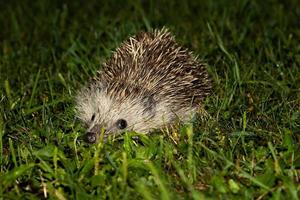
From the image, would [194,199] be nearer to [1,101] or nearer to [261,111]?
[261,111]

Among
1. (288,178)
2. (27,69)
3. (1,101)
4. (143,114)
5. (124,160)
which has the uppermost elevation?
Result: (27,69)

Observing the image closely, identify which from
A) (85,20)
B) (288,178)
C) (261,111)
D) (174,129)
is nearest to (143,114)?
(174,129)

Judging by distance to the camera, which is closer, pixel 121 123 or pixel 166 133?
pixel 166 133

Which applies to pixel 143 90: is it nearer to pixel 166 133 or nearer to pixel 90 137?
pixel 166 133

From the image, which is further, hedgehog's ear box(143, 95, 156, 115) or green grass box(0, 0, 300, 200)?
hedgehog's ear box(143, 95, 156, 115)

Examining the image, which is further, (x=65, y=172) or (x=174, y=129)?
(x=174, y=129)

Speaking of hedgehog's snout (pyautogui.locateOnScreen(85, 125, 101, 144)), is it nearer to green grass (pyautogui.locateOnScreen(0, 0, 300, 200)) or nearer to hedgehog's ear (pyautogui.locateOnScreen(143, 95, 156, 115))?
green grass (pyautogui.locateOnScreen(0, 0, 300, 200))

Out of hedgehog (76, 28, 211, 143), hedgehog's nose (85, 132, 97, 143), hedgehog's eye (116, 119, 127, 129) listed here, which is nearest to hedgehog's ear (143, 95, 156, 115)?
hedgehog (76, 28, 211, 143)

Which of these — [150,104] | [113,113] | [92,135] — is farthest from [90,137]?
[150,104]
